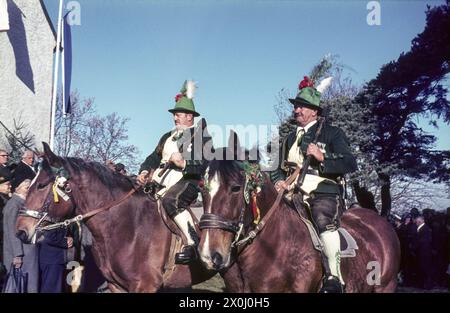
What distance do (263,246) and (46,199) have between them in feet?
9.11

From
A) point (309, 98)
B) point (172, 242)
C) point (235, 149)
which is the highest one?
point (309, 98)

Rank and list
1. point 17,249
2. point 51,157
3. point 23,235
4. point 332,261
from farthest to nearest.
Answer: point 17,249 < point 51,157 < point 23,235 < point 332,261

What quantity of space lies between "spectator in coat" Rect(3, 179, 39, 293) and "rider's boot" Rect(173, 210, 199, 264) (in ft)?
9.90

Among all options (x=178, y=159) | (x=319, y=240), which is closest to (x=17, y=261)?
(x=178, y=159)

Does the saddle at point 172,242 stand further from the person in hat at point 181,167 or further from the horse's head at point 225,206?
the horse's head at point 225,206

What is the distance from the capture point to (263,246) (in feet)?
16.5

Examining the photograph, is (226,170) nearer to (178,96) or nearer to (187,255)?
(187,255)

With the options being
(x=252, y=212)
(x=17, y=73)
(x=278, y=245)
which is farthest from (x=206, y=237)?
(x=17, y=73)

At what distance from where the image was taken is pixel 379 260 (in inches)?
251

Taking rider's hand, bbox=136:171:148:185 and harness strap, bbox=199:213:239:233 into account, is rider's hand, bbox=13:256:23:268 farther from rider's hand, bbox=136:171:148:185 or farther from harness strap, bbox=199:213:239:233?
harness strap, bbox=199:213:239:233

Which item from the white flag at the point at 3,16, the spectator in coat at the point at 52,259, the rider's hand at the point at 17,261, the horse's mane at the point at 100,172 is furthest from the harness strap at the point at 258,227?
the white flag at the point at 3,16

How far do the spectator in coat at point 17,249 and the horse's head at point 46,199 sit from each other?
2.02 metres

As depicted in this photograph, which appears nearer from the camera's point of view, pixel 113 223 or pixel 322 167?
pixel 322 167

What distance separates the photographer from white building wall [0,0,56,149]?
59.6 feet
